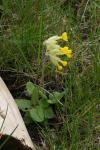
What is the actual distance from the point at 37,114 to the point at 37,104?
0.08 m

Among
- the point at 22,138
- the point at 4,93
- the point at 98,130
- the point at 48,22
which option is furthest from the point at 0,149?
the point at 48,22

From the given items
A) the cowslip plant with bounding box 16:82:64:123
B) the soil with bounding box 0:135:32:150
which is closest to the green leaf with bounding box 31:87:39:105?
the cowslip plant with bounding box 16:82:64:123

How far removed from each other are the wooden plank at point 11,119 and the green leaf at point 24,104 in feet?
0.41

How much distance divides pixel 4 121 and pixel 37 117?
312 millimetres

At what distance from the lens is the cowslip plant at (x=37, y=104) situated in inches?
85.2

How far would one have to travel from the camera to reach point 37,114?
2156 millimetres

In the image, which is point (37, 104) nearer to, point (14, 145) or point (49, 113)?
point (49, 113)

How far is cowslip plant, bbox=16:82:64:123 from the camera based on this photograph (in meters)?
2.16

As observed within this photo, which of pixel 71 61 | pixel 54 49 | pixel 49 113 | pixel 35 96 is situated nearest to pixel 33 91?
pixel 35 96

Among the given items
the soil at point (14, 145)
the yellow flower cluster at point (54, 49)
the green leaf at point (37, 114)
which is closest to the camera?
the soil at point (14, 145)

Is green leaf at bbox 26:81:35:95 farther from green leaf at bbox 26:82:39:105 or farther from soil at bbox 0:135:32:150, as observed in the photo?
soil at bbox 0:135:32:150

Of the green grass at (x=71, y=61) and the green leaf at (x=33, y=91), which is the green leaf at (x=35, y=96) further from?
the green grass at (x=71, y=61)

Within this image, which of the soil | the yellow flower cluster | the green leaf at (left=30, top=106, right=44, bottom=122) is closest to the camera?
the soil

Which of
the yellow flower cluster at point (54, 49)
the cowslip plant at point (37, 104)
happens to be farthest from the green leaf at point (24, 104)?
the yellow flower cluster at point (54, 49)
